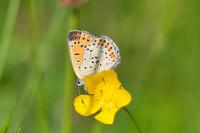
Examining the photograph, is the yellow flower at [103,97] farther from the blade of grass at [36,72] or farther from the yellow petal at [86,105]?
the blade of grass at [36,72]

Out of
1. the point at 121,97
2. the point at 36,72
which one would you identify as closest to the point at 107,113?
the point at 121,97

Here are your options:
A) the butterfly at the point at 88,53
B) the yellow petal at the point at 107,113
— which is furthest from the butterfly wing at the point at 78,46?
the yellow petal at the point at 107,113

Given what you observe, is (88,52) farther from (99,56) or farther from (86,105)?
(86,105)

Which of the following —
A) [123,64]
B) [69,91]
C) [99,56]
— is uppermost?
[99,56]

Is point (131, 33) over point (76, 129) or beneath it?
over

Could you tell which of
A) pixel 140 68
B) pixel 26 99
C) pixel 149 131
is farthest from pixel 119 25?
pixel 26 99

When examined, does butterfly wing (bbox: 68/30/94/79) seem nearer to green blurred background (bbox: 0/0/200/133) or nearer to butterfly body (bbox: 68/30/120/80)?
butterfly body (bbox: 68/30/120/80)

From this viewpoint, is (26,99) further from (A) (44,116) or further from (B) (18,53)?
(B) (18,53)
